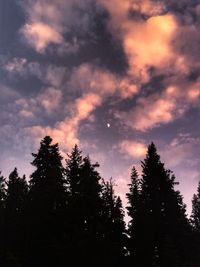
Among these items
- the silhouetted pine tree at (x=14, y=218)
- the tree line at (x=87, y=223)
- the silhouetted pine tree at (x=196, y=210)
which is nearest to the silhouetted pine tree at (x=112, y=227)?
the tree line at (x=87, y=223)

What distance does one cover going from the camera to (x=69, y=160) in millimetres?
46531

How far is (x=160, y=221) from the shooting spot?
4562cm

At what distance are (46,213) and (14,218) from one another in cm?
727

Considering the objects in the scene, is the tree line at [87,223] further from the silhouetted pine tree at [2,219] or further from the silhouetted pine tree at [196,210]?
the silhouetted pine tree at [196,210]

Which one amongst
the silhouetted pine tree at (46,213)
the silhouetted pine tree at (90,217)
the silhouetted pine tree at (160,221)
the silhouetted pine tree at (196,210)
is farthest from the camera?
the silhouetted pine tree at (196,210)

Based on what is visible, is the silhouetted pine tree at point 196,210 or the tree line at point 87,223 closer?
the tree line at point 87,223

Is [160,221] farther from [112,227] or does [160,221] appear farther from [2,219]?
[2,219]

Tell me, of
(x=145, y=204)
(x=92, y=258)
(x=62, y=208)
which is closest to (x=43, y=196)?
(x=62, y=208)

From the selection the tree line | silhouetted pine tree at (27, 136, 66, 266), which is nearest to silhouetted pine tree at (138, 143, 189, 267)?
the tree line

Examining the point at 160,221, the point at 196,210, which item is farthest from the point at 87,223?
the point at 196,210

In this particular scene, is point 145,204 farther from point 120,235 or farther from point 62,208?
point 62,208

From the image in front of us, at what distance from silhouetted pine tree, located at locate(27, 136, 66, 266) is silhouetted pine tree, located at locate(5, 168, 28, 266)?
1.76 meters

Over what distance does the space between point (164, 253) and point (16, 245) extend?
16888 mm

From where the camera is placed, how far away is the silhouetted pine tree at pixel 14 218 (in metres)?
40.4
